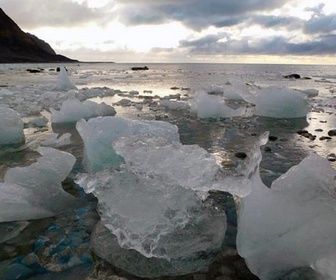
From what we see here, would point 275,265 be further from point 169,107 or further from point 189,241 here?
point 169,107

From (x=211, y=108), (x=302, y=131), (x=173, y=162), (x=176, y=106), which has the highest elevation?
(x=173, y=162)

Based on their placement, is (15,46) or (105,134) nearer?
(105,134)

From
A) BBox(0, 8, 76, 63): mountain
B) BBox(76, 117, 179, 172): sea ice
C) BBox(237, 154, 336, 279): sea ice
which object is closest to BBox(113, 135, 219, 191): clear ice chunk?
BBox(237, 154, 336, 279): sea ice

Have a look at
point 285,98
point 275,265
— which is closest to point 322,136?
point 285,98

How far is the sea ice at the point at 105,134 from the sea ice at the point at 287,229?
6.92 ft

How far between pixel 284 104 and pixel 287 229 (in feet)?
25.8

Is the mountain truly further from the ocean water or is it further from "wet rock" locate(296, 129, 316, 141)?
"wet rock" locate(296, 129, 316, 141)

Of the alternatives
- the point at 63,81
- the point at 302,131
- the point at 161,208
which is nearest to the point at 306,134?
the point at 302,131

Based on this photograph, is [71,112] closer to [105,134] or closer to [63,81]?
[105,134]

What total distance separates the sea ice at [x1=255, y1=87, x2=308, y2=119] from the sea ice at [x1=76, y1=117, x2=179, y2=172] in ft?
18.8

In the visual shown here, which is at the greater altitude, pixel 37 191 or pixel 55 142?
pixel 37 191

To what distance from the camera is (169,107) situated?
37.7 feet

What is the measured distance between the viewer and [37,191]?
3418 mm

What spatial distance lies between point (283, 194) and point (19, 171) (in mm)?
2682
